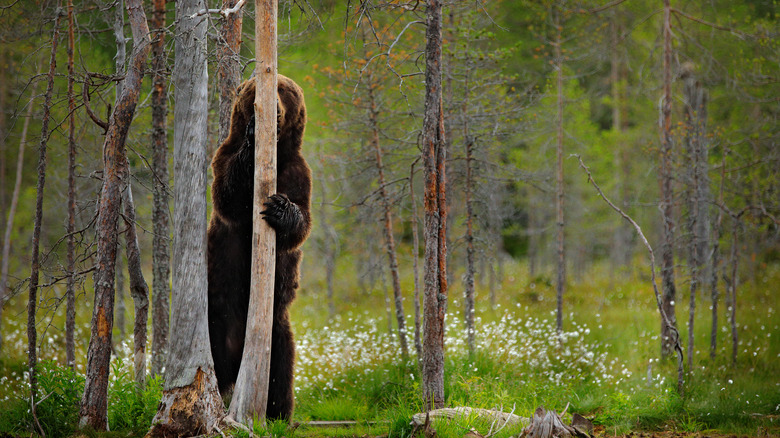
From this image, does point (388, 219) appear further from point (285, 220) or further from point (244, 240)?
point (285, 220)

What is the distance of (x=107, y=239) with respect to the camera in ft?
16.7

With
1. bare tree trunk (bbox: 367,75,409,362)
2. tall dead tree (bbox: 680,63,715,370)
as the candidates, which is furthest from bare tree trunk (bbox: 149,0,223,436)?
tall dead tree (bbox: 680,63,715,370)

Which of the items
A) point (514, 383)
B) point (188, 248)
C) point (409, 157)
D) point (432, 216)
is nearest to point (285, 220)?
point (188, 248)

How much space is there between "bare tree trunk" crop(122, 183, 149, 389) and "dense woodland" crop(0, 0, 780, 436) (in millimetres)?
A: 25

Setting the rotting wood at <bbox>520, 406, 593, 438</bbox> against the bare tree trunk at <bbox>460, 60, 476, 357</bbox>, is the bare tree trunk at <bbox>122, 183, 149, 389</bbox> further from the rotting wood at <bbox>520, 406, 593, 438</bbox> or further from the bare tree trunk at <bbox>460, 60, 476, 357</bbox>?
the bare tree trunk at <bbox>460, 60, 476, 357</bbox>

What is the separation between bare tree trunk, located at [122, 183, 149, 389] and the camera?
19.2 feet

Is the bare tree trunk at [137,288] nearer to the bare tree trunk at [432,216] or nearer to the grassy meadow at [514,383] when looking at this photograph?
the grassy meadow at [514,383]

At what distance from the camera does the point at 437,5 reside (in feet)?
18.6

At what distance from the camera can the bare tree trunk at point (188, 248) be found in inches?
196

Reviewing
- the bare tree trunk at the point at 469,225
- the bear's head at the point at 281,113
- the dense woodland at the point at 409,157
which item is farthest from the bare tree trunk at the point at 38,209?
the bare tree trunk at the point at 469,225

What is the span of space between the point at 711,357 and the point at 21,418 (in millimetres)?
9688

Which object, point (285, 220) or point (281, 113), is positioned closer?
point (285, 220)

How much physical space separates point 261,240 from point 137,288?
1820 millimetres

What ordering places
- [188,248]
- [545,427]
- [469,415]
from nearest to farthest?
[545,427] → [188,248] → [469,415]
